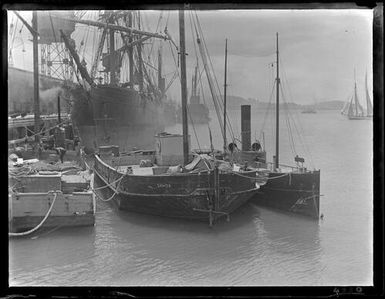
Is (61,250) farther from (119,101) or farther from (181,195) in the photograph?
(119,101)

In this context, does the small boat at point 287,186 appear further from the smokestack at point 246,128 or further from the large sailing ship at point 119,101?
the large sailing ship at point 119,101

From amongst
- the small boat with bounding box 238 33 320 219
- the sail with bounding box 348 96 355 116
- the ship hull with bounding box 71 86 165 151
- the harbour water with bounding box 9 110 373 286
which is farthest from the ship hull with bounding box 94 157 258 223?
the sail with bounding box 348 96 355 116

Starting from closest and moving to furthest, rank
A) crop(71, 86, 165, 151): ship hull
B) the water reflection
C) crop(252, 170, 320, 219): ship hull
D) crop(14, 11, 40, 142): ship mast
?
crop(14, 11, 40, 142): ship mast, the water reflection, crop(252, 170, 320, 219): ship hull, crop(71, 86, 165, 151): ship hull

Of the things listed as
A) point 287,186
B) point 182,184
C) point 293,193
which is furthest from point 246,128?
point 182,184

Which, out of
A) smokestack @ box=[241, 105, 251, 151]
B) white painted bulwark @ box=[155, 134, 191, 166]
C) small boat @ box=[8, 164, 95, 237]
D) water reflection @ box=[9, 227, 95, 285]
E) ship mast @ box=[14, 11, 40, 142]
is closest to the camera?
ship mast @ box=[14, 11, 40, 142]

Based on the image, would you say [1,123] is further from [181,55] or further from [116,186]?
[116,186]

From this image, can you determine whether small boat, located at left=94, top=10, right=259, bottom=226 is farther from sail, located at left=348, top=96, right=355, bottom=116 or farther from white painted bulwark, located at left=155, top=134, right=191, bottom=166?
sail, located at left=348, top=96, right=355, bottom=116

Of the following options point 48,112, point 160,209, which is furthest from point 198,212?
point 48,112
